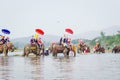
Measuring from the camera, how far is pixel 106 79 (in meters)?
13.2

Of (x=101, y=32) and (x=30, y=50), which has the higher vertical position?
(x=101, y=32)

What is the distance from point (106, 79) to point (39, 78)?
1774mm

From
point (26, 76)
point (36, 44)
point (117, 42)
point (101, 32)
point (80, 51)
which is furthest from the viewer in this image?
point (101, 32)

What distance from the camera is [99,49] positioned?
48.2 metres

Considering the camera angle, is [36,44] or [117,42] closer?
[36,44]

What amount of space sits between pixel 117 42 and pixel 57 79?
6298 cm

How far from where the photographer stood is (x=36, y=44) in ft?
112

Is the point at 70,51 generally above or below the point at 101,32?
below

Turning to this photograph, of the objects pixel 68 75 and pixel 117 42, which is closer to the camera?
pixel 68 75

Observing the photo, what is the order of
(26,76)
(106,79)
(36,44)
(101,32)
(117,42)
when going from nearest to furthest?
1. (106,79)
2. (26,76)
3. (36,44)
4. (117,42)
5. (101,32)

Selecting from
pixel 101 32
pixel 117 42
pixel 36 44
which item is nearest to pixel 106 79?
pixel 36 44

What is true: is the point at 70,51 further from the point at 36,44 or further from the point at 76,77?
the point at 76,77

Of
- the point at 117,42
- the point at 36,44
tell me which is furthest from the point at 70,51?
the point at 117,42

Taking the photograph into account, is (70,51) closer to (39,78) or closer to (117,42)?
(39,78)
